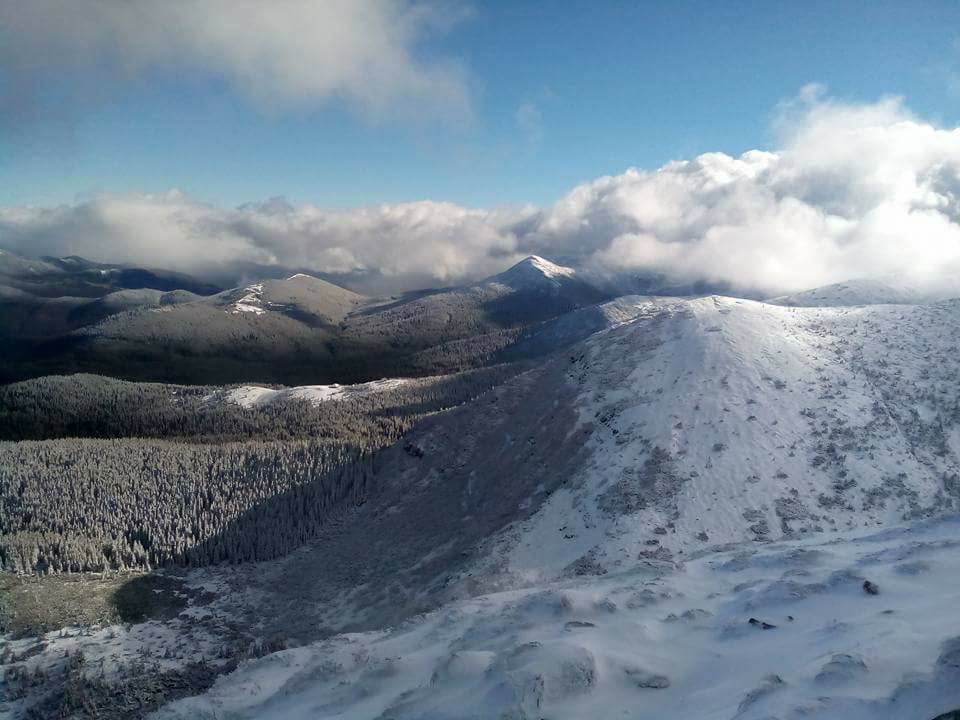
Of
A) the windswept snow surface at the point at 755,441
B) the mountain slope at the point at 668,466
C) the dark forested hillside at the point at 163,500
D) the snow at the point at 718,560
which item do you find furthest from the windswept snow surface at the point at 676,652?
the dark forested hillside at the point at 163,500

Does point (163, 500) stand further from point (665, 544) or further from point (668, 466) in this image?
point (665, 544)

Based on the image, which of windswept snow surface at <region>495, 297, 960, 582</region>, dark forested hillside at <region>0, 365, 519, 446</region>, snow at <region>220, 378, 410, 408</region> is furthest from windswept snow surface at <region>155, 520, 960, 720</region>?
snow at <region>220, 378, 410, 408</region>

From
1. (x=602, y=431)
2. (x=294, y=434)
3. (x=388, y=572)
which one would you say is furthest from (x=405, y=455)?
(x=294, y=434)

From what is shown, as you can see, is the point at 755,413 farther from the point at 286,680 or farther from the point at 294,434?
the point at 294,434

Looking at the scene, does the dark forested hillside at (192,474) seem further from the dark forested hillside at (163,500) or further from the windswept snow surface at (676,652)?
the windswept snow surface at (676,652)

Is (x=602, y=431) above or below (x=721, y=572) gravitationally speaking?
above

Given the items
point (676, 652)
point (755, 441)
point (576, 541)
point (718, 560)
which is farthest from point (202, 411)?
point (676, 652)
